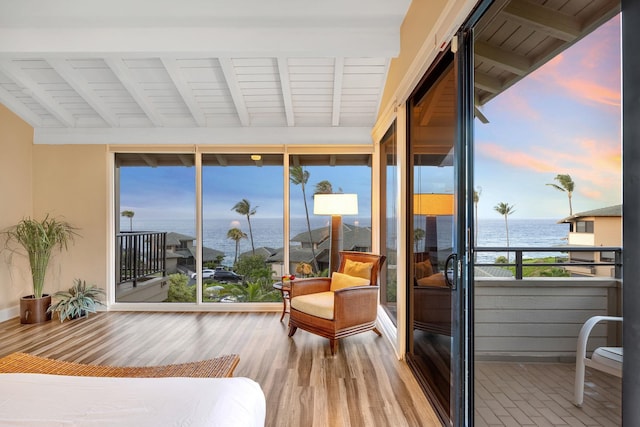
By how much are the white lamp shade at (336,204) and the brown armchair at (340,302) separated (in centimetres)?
55

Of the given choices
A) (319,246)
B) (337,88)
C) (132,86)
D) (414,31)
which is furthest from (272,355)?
(132,86)

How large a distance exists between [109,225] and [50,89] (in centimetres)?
177

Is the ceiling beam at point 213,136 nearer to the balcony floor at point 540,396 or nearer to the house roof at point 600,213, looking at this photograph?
the balcony floor at point 540,396

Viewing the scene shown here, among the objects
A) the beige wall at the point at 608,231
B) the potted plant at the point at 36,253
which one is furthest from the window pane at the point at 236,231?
the beige wall at the point at 608,231

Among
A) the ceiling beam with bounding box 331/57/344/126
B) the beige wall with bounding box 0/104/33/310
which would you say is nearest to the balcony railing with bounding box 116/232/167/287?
the beige wall with bounding box 0/104/33/310

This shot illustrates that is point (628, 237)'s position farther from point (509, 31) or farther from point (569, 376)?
point (509, 31)

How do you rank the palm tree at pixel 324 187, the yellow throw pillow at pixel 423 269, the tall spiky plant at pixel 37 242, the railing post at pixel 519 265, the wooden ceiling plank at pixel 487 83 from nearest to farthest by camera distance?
1. the railing post at pixel 519 265
2. the wooden ceiling plank at pixel 487 83
3. the yellow throw pillow at pixel 423 269
4. the tall spiky plant at pixel 37 242
5. the palm tree at pixel 324 187

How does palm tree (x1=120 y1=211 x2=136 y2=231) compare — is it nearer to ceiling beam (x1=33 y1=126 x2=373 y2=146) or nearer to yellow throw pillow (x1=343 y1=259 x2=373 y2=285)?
ceiling beam (x1=33 y1=126 x2=373 y2=146)

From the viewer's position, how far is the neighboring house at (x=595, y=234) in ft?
2.96

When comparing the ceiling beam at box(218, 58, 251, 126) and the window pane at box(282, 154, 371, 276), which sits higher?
the ceiling beam at box(218, 58, 251, 126)

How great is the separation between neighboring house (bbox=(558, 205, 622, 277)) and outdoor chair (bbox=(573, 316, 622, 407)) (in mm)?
132

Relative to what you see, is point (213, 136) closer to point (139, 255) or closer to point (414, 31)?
point (139, 255)

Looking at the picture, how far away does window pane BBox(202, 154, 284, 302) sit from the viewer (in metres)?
4.80

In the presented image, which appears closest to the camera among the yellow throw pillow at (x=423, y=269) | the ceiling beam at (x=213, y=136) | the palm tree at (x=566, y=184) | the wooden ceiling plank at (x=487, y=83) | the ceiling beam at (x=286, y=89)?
the palm tree at (x=566, y=184)
